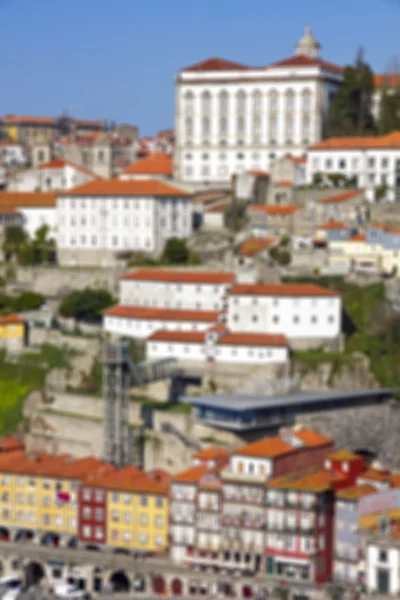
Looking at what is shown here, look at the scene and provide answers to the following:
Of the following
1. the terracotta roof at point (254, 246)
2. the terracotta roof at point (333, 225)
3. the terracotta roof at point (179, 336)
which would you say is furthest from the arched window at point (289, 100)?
the terracotta roof at point (179, 336)

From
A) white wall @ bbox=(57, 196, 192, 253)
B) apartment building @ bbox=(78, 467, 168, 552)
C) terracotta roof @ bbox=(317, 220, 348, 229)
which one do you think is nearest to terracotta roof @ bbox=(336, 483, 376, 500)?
apartment building @ bbox=(78, 467, 168, 552)

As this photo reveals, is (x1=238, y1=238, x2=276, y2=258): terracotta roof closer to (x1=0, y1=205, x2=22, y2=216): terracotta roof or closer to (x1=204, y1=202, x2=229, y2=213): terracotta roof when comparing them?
(x1=204, y1=202, x2=229, y2=213): terracotta roof

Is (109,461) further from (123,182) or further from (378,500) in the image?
(123,182)

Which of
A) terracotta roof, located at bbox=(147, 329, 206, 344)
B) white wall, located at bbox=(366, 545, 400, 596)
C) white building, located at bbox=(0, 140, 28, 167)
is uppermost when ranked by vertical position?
white building, located at bbox=(0, 140, 28, 167)

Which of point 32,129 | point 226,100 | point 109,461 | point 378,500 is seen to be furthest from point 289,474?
point 32,129

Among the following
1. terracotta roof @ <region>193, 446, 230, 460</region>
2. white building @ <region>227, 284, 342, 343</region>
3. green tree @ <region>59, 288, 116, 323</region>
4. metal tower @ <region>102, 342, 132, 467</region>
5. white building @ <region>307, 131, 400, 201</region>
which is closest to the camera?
terracotta roof @ <region>193, 446, 230, 460</region>

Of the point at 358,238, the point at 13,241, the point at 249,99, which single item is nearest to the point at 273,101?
the point at 249,99

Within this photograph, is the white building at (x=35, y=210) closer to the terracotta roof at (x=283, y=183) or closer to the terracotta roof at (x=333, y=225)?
the terracotta roof at (x=283, y=183)
